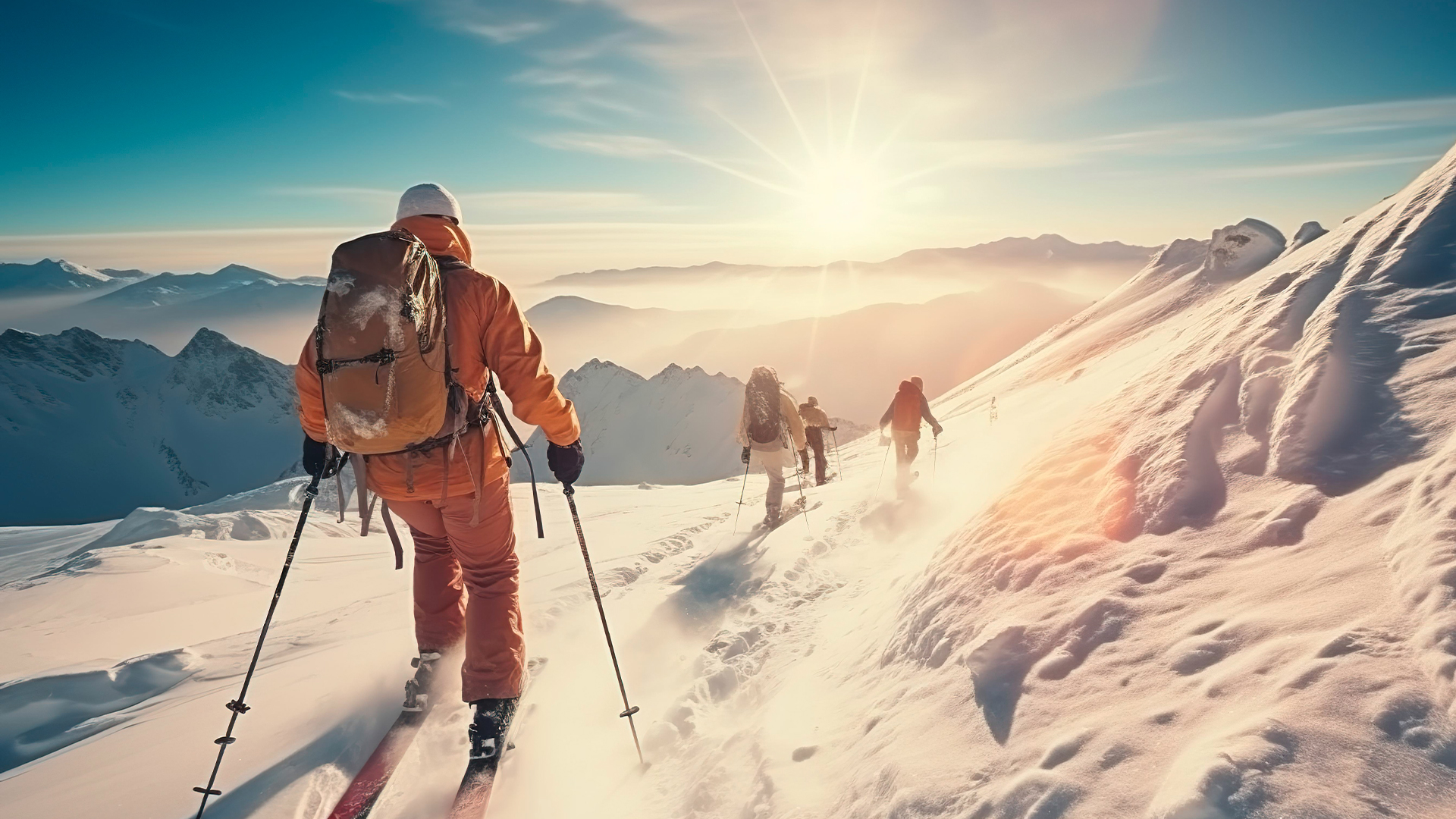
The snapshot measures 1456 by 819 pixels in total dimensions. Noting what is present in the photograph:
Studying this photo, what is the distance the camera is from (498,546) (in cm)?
389

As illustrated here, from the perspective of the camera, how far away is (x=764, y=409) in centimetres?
1023

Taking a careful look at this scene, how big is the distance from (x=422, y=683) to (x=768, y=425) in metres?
6.72

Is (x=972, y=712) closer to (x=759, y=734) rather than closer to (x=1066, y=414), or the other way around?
(x=759, y=734)

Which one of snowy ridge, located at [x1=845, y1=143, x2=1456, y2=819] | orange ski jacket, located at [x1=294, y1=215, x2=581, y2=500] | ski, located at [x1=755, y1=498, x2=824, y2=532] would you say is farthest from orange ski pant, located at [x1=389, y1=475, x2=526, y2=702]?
ski, located at [x1=755, y1=498, x2=824, y2=532]

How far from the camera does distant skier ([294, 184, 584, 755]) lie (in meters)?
3.23

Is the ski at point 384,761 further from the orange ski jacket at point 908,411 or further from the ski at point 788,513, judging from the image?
the orange ski jacket at point 908,411

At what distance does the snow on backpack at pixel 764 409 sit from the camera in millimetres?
10172

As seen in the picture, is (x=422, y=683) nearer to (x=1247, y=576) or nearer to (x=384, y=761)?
(x=384, y=761)

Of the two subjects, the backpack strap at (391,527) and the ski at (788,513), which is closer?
the backpack strap at (391,527)

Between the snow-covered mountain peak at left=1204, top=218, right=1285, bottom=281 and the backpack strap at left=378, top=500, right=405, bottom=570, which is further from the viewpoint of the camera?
the snow-covered mountain peak at left=1204, top=218, right=1285, bottom=281

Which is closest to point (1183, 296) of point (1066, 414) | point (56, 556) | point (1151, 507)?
point (1066, 414)

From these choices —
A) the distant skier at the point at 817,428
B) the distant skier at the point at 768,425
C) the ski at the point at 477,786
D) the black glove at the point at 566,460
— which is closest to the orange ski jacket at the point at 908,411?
the distant skier at the point at 768,425

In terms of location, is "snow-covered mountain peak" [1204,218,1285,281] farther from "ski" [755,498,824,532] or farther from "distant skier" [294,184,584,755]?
"distant skier" [294,184,584,755]

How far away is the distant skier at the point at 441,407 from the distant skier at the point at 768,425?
6250 millimetres
